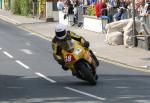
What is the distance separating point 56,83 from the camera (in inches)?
669

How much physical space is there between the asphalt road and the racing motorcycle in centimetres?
29

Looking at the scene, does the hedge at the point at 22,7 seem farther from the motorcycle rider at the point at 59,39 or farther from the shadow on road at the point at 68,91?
the motorcycle rider at the point at 59,39

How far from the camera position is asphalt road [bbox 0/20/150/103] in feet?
46.0

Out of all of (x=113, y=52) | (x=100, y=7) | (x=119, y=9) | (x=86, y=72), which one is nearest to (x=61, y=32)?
(x=86, y=72)

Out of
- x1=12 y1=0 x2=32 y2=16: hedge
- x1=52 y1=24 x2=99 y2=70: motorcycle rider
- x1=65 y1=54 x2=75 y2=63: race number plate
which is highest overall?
x1=52 y1=24 x2=99 y2=70: motorcycle rider

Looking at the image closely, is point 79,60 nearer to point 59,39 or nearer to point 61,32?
point 59,39

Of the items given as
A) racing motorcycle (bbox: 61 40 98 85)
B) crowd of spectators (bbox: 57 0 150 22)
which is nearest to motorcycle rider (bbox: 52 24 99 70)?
racing motorcycle (bbox: 61 40 98 85)

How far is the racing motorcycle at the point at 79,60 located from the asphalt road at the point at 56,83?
0.95ft

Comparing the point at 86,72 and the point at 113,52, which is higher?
the point at 86,72

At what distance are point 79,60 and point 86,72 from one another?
1.35 ft

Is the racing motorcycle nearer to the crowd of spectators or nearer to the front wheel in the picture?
the front wheel

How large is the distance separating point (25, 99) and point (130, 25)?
14.1m

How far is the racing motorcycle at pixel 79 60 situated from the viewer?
16319 mm

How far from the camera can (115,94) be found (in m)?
14.5
